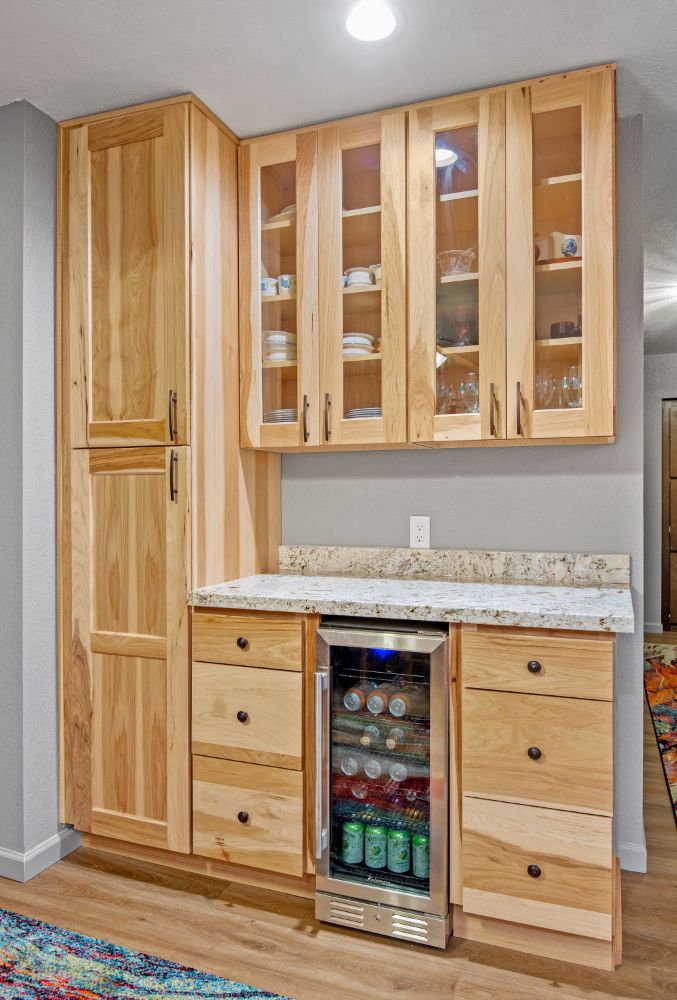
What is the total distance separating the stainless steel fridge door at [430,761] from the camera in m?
1.84

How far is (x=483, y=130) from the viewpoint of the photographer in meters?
2.17

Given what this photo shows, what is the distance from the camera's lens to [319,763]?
1.96 meters

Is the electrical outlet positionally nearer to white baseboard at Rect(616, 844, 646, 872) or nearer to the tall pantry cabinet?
the tall pantry cabinet

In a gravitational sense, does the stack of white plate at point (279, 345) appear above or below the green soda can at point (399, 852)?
above

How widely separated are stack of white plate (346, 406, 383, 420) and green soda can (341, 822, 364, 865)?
126cm

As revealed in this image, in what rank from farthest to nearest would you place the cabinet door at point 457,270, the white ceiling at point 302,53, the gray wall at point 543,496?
1. the gray wall at point 543,496
2. the cabinet door at point 457,270
3. the white ceiling at point 302,53

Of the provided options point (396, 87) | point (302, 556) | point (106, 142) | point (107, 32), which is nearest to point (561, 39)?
point (396, 87)

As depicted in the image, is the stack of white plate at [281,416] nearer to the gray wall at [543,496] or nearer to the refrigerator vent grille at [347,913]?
the gray wall at [543,496]

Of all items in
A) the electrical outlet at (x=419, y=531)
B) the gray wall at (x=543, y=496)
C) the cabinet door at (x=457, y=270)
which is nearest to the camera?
the cabinet door at (x=457, y=270)

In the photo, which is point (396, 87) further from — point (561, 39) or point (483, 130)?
point (561, 39)

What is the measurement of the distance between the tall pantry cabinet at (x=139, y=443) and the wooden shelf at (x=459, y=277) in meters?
0.75

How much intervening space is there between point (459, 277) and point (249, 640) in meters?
1.32

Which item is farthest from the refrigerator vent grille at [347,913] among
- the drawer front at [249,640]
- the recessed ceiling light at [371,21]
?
the recessed ceiling light at [371,21]

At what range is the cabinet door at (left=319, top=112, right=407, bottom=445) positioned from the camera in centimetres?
228
